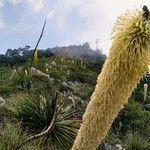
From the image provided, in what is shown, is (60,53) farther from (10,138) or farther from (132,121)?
(10,138)

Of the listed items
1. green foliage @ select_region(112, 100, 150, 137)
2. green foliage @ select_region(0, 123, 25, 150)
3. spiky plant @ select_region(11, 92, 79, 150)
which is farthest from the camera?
green foliage @ select_region(112, 100, 150, 137)

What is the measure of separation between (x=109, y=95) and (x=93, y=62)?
45.1 meters

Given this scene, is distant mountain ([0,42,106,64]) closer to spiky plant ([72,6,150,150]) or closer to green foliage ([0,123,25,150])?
green foliage ([0,123,25,150])

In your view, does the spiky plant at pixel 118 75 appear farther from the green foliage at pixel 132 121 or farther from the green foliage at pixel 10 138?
the green foliage at pixel 132 121

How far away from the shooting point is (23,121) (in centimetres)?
1183

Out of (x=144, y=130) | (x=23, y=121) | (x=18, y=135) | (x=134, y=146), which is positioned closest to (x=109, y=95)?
(x=18, y=135)

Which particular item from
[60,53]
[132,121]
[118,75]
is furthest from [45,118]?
[60,53]

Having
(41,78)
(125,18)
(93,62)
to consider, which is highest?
(93,62)

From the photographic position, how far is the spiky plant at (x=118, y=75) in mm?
4730

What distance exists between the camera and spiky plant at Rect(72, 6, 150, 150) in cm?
473

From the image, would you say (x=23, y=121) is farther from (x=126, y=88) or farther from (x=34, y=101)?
(x=126, y=88)

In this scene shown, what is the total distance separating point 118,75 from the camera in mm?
4727

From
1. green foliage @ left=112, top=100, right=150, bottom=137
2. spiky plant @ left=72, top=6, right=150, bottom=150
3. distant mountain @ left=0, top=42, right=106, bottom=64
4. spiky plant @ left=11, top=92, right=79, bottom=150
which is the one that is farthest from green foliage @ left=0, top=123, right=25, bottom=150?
distant mountain @ left=0, top=42, right=106, bottom=64

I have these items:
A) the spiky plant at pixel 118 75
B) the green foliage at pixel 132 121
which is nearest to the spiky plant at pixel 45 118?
the spiky plant at pixel 118 75
